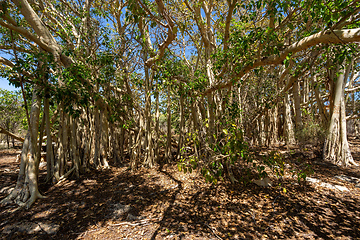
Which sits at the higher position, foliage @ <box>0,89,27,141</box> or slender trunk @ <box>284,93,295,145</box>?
foliage @ <box>0,89,27,141</box>

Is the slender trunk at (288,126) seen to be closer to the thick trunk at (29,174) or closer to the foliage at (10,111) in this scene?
the thick trunk at (29,174)

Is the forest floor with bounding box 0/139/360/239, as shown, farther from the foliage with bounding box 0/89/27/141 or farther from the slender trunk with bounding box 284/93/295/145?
the foliage with bounding box 0/89/27/141

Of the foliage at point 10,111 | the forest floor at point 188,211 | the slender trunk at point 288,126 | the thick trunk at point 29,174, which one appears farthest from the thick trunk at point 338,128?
the foliage at point 10,111

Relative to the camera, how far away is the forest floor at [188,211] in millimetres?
2502

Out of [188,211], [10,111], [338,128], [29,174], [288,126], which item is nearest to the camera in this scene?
[188,211]

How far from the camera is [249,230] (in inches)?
101

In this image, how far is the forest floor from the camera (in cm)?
250

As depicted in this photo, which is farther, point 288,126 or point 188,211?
point 288,126

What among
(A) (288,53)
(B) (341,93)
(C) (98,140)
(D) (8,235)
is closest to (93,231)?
(D) (8,235)

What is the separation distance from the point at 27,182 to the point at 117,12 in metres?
5.33

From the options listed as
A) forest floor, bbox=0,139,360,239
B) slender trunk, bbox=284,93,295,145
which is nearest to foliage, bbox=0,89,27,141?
forest floor, bbox=0,139,360,239

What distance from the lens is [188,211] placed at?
307 cm

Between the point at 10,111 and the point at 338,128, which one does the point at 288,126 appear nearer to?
the point at 338,128

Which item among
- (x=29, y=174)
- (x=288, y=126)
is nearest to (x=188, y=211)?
(x=29, y=174)
